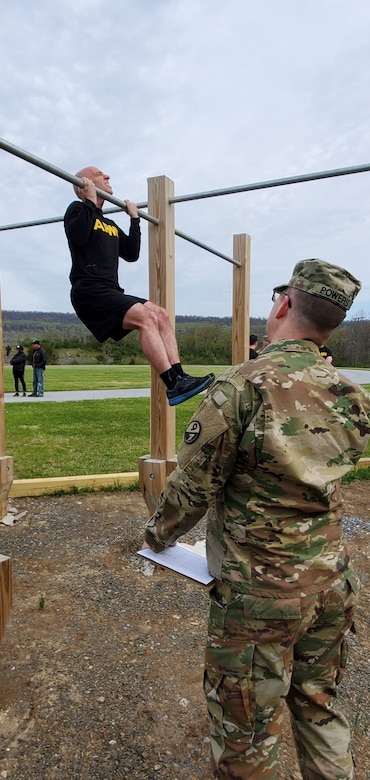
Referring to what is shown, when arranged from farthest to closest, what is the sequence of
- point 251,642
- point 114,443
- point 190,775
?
1. point 114,443
2. point 190,775
3. point 251,642

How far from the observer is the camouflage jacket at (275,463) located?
3.68 feet

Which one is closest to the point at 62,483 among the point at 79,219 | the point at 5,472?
the point at 5,472

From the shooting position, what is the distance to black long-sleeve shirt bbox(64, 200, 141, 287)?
235 centimetres

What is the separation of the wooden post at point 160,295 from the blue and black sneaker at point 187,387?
1.35 ft

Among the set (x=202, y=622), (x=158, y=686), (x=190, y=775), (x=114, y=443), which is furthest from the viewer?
(x=114, y=443)

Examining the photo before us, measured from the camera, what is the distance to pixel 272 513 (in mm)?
1147

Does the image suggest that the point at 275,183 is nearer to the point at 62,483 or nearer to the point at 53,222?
the point at 53,222

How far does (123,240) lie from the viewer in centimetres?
276

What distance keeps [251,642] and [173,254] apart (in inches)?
86.3

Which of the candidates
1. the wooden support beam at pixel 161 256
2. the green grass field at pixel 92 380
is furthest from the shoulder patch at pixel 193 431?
the green grass field at pixel 92 380

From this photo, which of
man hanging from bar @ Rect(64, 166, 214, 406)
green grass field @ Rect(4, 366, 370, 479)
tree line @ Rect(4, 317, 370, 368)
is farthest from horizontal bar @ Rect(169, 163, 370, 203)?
tree line @ Rect(4, 317, 370, 368)

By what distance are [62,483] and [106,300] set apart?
245cm

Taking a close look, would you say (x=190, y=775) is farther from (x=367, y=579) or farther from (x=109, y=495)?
(x=109, y=495)

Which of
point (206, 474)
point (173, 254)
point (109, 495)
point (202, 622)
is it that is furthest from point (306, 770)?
point (109, 495)
